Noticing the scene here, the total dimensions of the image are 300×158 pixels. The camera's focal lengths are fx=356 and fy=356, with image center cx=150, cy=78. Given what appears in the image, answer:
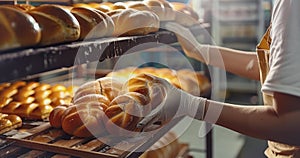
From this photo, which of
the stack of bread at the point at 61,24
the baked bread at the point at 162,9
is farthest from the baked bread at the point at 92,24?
the baked bread at the point at 162,9

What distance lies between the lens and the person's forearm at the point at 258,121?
38.0 inches

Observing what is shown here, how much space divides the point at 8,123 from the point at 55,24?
55 centimetres

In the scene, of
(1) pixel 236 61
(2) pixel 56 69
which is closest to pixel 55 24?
(2) pixel 56 69

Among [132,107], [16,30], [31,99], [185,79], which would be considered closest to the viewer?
[16,30]

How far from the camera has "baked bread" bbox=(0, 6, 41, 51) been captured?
609 millimetres

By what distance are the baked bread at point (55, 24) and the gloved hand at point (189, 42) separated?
2.36 ft

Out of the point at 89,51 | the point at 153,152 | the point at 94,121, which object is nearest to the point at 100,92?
the point at 94,121

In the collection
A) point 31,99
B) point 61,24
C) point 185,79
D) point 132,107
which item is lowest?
point 185,79

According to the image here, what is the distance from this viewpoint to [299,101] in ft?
3.09

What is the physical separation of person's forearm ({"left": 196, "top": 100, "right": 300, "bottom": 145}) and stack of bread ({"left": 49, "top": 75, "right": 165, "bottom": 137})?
7.2 inches

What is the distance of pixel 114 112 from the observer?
1074mm

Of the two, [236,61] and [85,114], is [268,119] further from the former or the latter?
[236,61]

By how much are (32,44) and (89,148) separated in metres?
0.44

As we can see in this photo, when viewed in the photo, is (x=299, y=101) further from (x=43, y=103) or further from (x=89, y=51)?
(x=43, y=103)
